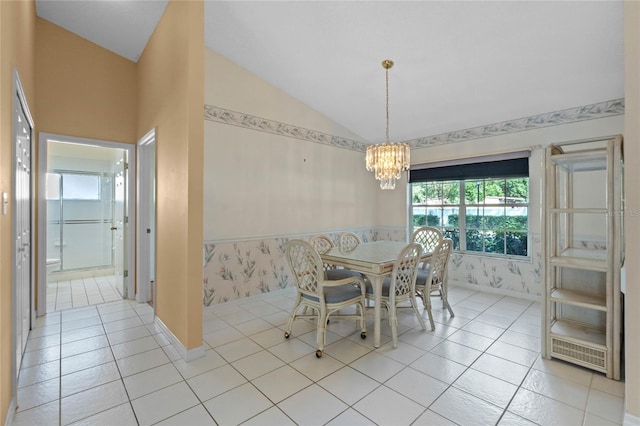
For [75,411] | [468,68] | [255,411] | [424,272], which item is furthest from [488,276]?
[75,411]

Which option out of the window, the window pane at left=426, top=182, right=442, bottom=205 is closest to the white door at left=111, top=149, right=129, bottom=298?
the window

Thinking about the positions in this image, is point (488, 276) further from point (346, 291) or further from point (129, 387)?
point (129, 387)

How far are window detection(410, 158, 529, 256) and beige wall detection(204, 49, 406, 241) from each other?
0.50 meters

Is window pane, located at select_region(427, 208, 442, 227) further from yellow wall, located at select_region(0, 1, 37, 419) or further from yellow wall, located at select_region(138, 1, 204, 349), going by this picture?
yellow wall, located at select_region(0, 1, 37, 419)

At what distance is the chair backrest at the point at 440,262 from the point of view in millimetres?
2997

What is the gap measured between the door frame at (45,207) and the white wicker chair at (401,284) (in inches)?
119

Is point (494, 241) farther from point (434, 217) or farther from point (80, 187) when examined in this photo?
point (80, 187)

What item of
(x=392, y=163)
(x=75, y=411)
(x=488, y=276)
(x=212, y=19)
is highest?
(x=212, y=19)

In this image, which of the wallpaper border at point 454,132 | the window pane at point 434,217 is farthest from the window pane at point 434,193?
the wallpaper border at point 454,132

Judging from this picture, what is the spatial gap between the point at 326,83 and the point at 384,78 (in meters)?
0.75

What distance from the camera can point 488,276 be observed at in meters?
4.26

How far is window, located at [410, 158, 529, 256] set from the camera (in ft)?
13.5

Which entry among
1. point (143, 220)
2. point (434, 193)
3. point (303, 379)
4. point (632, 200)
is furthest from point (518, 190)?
point (143, 220)

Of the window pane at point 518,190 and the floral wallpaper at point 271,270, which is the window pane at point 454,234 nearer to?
the floral wallpaper at point 271,270
